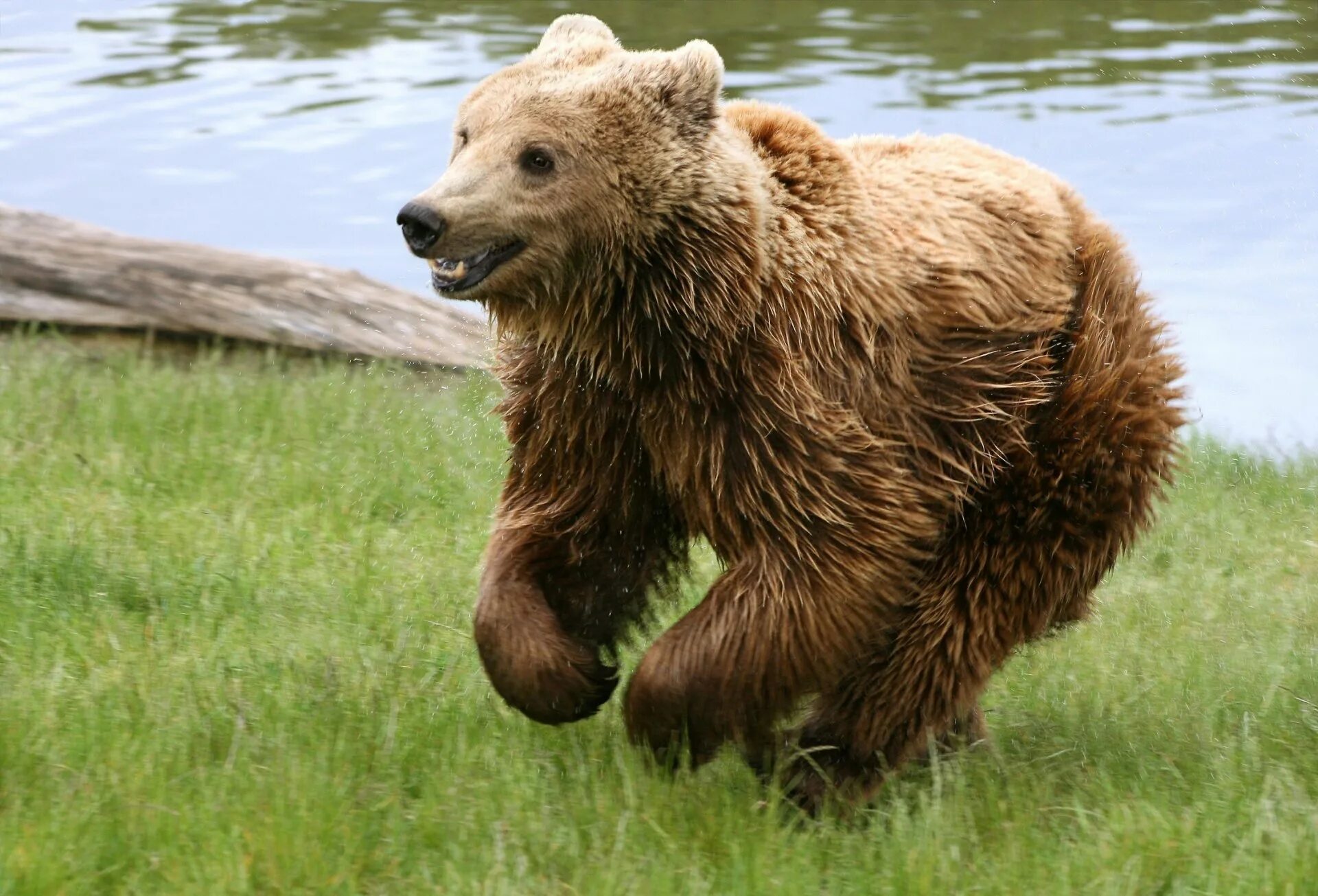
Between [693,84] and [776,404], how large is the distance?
85 cm

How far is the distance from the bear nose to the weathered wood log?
173 inches

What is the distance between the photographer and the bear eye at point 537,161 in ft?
14.1

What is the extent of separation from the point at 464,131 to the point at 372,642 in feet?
6.71

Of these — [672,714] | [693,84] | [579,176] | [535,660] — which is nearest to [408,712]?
[535,660]

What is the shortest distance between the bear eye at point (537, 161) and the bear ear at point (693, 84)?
0.35 meters

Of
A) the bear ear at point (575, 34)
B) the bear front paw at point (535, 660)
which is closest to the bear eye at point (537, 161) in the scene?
the bear ear at point (575, 34)

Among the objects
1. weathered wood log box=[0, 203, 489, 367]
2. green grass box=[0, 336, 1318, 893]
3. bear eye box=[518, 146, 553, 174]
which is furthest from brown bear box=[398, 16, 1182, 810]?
weathered wood log box=[0, 203, 489, 367]

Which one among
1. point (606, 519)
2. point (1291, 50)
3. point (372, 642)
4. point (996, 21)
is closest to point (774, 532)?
point (606, 519)

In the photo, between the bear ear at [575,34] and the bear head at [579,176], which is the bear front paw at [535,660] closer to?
the bear head at [579,176]

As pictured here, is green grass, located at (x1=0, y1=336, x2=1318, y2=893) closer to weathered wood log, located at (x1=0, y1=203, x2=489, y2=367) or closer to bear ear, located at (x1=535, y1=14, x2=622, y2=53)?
weathered wood log, located at (x1=0, y1=203, x2=489, y2=367)

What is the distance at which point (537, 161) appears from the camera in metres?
4.31

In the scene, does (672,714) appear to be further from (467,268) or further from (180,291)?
(180,291)

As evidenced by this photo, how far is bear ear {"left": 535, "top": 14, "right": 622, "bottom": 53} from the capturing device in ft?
15.4

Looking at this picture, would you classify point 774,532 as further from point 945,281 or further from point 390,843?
point 390,843
